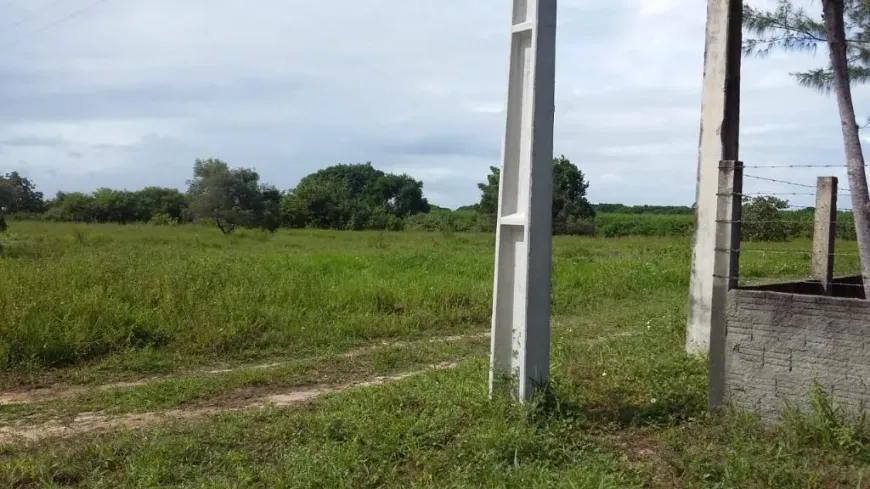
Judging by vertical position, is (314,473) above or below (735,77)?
below

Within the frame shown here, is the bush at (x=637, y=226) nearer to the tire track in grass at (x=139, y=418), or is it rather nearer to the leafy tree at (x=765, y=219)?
the leafy tree at (x=765, y=219)

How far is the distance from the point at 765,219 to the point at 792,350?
2.05 m

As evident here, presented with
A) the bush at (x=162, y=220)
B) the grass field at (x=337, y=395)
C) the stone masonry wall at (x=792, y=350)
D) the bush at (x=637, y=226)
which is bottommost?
the grass field at (x=337, y=395)

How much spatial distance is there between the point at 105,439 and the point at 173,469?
846 mm

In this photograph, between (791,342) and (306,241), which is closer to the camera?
(791,342)

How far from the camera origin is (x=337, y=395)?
5812 mm

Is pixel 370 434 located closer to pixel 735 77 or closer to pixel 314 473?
pixel 314 473

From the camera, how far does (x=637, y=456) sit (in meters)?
4.24

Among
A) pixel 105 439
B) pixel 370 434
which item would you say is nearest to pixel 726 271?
pixel 370 434

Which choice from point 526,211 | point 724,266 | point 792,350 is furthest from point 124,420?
point 792,350

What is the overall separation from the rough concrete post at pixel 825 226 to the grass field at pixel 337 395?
34 cm

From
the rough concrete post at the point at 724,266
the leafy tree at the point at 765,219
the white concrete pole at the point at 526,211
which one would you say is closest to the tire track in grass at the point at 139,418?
the white concrete pole at the point at 526,211

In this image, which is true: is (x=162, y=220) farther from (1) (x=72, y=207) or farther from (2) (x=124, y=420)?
(2) (x=124, y=420)

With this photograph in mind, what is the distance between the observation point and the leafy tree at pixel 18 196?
79.5 ft
